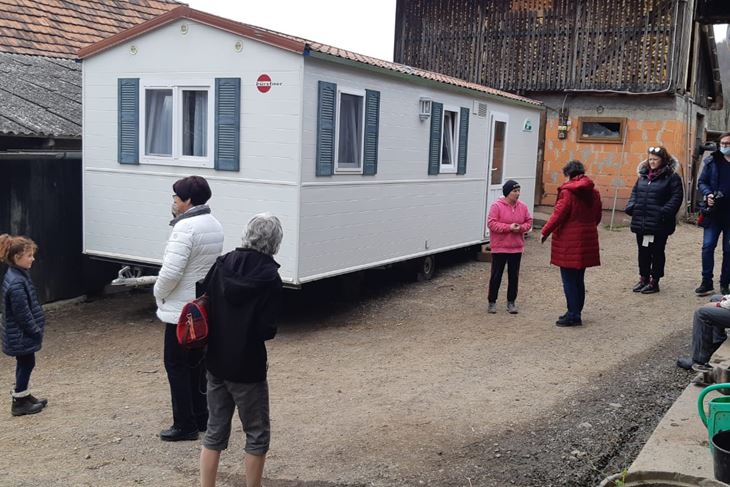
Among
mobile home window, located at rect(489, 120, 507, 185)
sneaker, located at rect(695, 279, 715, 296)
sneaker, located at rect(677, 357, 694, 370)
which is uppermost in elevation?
mobile home window, located at rect(489, 120, 507, 185)

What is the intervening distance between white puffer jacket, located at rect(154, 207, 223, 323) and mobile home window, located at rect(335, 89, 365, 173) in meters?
3.77

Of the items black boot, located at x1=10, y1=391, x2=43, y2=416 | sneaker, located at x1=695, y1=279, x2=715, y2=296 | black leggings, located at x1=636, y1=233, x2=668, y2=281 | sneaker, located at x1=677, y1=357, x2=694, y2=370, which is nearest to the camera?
black boot, located at x1=10, y1=391, x2=43, y2=416

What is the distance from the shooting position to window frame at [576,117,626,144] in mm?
16625

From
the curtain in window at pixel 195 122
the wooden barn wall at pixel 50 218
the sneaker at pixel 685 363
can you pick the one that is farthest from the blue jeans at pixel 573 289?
the wooden barn wall at pixel 50 218

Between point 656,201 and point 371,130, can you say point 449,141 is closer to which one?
point 371,130

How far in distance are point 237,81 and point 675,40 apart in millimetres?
11156

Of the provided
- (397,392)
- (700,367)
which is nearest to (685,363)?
(700,367)

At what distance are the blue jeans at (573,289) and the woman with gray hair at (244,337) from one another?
15.8ft

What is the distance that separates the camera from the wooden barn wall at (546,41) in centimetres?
1636

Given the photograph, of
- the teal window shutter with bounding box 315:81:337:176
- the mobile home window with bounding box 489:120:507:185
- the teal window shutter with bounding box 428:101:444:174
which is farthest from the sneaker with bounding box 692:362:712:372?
the mobile home window with bounding box 489:120:507:185

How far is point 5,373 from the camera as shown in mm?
7418

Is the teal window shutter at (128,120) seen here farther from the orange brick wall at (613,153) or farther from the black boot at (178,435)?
the orange brick wall at (613,153)

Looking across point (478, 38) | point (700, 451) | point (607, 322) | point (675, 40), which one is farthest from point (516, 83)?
point (700, 451)

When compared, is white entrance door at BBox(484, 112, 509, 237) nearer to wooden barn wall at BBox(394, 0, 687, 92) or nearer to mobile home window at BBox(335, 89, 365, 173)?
mobile home window at BBox(335, 89, 365, 173)
